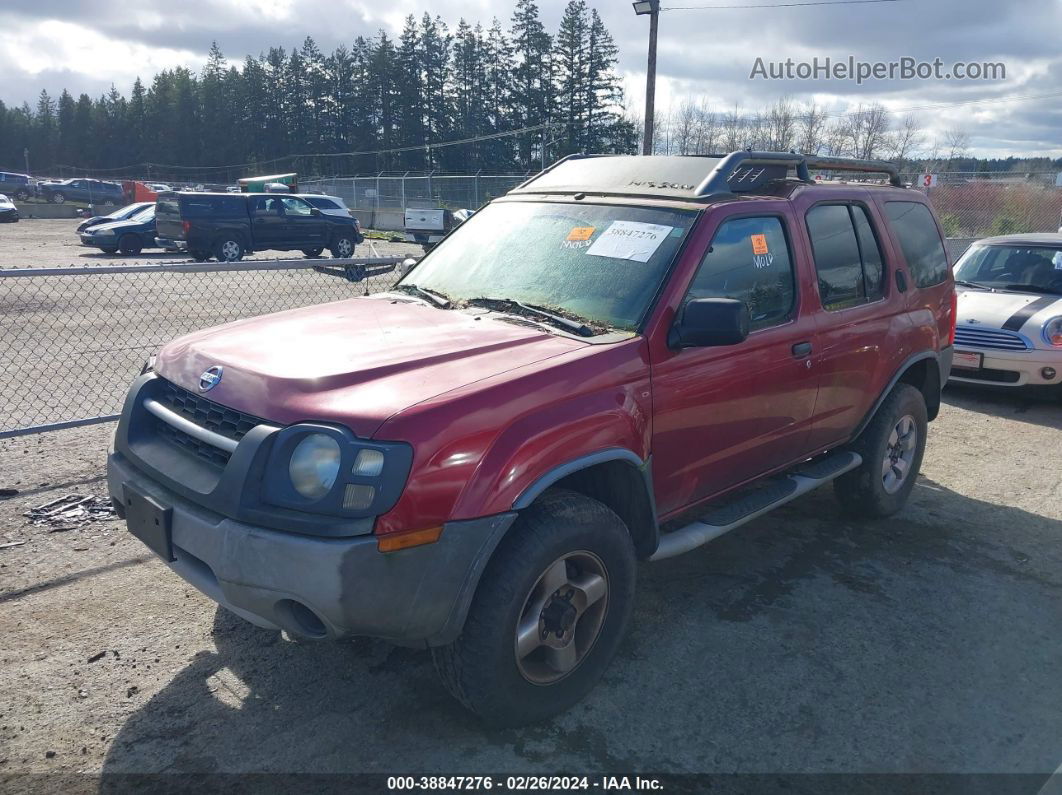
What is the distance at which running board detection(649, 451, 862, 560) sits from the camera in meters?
3.56

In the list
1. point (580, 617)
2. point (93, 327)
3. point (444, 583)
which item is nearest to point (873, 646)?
point (580, 617)

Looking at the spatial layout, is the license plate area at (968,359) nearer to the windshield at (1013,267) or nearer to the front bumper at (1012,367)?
the front bumper at (1012,367)


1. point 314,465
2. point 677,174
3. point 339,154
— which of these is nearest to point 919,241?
point 677,174

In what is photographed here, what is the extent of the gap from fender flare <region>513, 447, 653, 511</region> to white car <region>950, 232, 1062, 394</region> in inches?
246

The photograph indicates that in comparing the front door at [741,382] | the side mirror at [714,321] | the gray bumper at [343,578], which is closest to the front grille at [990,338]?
the front door at [741,382]

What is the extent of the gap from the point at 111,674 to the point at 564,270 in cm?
255

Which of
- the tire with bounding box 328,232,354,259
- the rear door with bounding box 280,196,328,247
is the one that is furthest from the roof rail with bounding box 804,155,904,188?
the tire with bounding box 328,232,354,259

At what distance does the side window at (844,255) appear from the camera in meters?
4.33

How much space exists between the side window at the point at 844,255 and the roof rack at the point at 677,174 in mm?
264

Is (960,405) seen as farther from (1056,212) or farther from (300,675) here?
(1056,212)

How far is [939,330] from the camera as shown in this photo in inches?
211

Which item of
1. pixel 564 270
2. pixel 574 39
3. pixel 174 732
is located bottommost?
pixel 174 732

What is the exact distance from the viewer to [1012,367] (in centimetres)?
791

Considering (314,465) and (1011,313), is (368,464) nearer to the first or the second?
(314,465)
